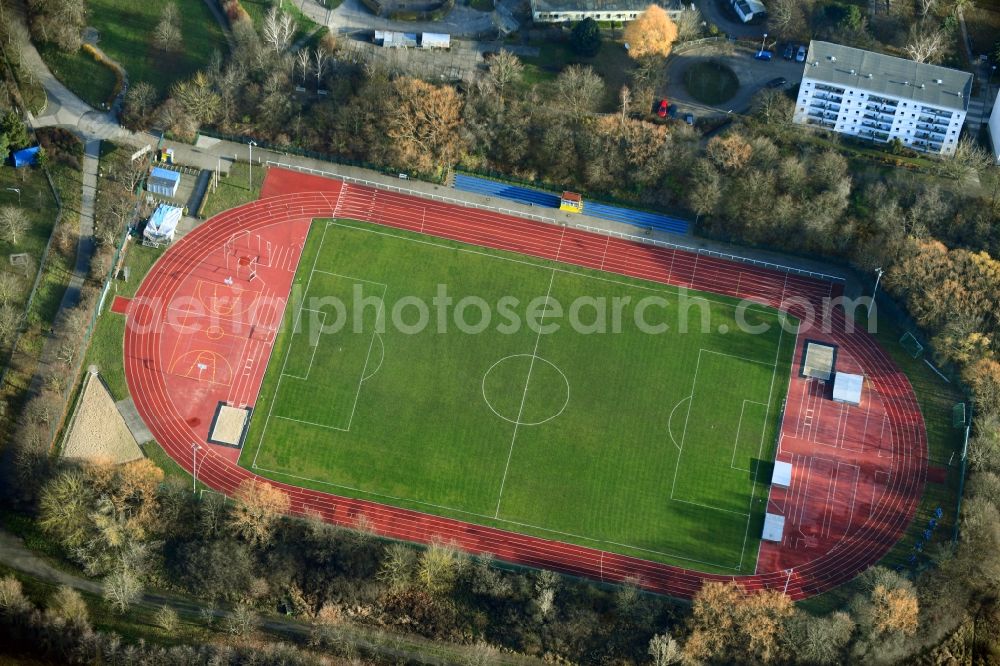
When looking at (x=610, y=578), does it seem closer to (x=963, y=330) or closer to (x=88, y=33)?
(x=963, y=330)

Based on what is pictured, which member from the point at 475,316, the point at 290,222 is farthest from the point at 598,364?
the point at 290,222

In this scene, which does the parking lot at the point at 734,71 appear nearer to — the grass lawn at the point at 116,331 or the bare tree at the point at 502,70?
the bare tree at the point at 502,70

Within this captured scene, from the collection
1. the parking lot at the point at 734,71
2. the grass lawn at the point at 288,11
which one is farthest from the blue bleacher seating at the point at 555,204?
the grass lawn at the point at 288,11

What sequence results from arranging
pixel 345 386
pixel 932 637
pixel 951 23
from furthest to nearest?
pixel 951 23
pixel 345 386
pixel 932 637

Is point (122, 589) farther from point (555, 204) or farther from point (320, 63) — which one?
point (555, 204)

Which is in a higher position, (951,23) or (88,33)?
(951,23)

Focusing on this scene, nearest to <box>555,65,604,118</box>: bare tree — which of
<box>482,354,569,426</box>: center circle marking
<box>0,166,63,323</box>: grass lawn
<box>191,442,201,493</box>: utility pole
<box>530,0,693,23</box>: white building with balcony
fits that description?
<box>530,0,693,23</box>: white building with balcony
